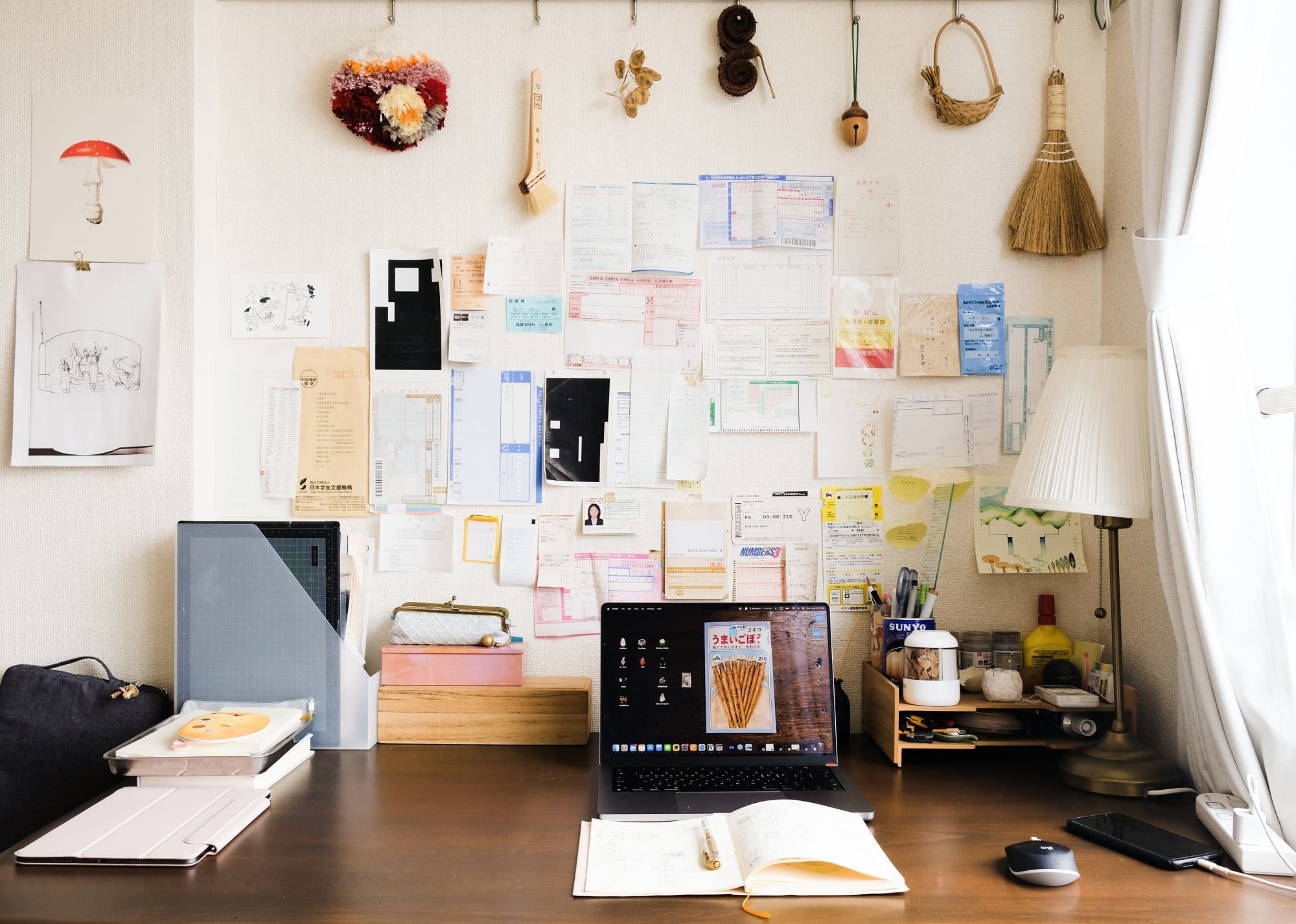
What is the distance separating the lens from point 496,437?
5.81 ft

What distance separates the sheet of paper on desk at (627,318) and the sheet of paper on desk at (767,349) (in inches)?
1.6

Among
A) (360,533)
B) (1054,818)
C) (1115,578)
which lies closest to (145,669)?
(360,533)

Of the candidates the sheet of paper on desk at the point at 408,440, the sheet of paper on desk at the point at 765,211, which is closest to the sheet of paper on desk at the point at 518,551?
the sheet of paper on desk at the point at 408,440

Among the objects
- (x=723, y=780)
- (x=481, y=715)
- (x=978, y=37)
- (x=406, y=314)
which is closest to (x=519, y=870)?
(x=723, y=780)

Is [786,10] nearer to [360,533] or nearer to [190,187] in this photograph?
[190,187]

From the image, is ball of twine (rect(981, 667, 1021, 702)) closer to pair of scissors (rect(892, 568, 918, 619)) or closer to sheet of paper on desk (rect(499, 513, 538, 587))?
→ pair of scissors (rect(892, 568, 918, 619))

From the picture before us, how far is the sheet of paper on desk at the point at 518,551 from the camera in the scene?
1.77 metres

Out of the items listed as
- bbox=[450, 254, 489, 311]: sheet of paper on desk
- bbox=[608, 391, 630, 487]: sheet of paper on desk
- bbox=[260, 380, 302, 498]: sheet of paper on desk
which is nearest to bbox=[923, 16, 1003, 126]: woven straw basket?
bbox=[608, 391, 630, 487]: sheet of paper on desk

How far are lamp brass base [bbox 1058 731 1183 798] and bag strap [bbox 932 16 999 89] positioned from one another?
125 centimetres

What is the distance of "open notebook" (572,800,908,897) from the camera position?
109 centimetres

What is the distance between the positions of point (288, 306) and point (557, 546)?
0.72 m

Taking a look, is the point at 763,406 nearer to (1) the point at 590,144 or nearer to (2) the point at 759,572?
(2) the point at 759,572

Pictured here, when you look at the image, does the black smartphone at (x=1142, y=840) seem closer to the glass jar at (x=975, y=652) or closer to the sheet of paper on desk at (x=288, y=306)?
the glass jar at (x=975, y=652)

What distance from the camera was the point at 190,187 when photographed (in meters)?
1.68
